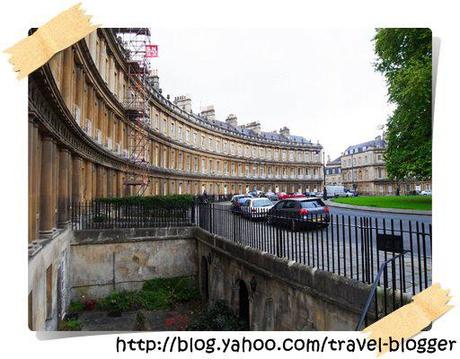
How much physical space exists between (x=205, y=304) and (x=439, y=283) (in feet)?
22.3

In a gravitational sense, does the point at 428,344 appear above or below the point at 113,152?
below

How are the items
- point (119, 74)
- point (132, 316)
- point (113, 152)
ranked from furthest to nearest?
point (119, 74) < point (113, 152) < point (132, 316)

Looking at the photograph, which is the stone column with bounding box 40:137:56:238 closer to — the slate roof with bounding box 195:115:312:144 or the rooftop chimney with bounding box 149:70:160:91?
the rooftop chimney with bounding box 149:70:160:91

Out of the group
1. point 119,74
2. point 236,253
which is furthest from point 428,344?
point 119,74

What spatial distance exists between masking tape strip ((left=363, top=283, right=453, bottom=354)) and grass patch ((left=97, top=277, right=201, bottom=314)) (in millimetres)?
6555

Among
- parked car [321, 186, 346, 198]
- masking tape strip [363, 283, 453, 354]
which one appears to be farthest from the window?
parked car [321, 186, 346, 198]

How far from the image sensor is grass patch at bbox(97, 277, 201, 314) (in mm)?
8945

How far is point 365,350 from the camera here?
11.3 ft

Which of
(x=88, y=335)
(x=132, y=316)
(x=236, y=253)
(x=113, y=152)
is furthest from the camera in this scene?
(x=113, y=152)

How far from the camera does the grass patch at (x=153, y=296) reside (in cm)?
895

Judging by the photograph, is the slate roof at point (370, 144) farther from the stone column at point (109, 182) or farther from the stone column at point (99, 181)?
the stone column at point (109, 182)

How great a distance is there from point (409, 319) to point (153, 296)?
7283mm

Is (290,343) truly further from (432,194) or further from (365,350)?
(432,194)

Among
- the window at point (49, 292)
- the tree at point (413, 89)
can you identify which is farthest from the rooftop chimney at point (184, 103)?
the window at point (49, 292)
